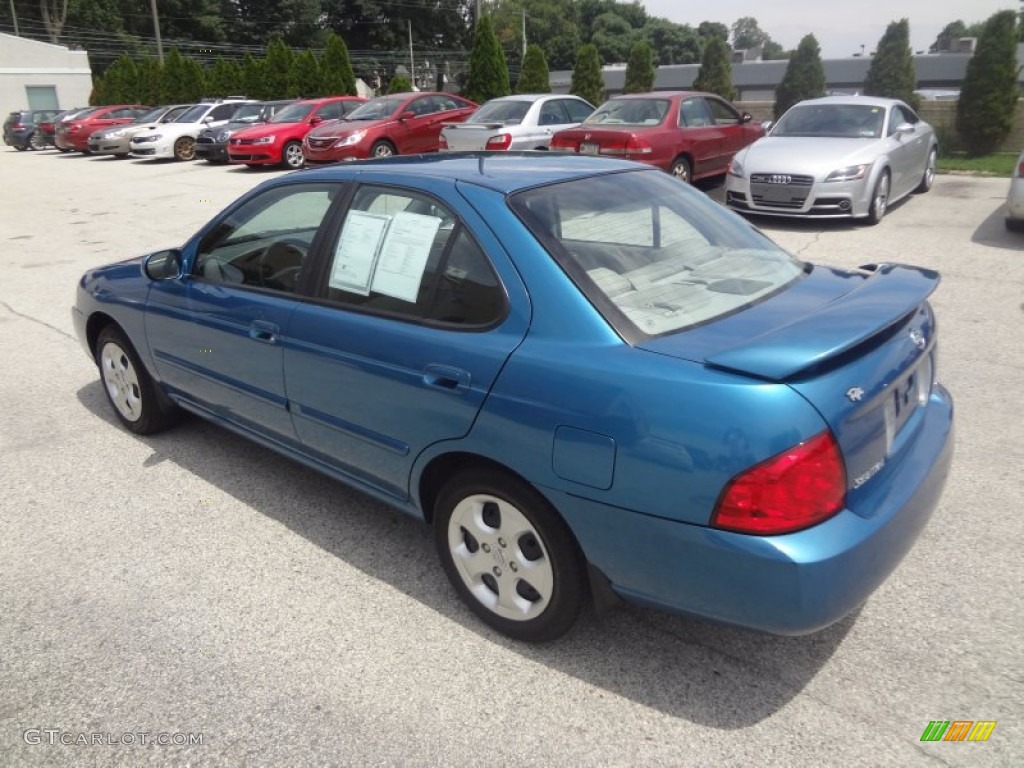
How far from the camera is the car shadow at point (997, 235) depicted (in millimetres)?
8719

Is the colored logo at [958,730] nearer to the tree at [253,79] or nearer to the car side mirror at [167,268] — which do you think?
the car side mirror at [167,268]

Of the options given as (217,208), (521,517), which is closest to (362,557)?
(521,517)

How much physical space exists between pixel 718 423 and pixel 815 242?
7.67 metres

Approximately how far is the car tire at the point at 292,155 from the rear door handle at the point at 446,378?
17143 millimetres

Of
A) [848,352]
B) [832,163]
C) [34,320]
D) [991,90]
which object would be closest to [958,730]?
[848,352]

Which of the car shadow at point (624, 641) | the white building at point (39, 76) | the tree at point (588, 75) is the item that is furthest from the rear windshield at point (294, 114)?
the white building at point (39, 76)

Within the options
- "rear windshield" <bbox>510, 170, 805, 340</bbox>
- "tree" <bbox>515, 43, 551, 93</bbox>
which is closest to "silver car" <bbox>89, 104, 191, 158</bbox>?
"tree" <bbox>515, 43, 551, 93</bbox>

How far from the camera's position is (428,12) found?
7562cm

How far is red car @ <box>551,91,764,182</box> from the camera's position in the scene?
35.9ft

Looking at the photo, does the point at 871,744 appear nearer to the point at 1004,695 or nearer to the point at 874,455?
the point at 1004,695

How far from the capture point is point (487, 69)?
24344 mm

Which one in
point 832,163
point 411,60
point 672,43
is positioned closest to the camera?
point 832,163

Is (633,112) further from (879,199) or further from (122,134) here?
(122,134)

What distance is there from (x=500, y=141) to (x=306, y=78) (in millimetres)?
18920
